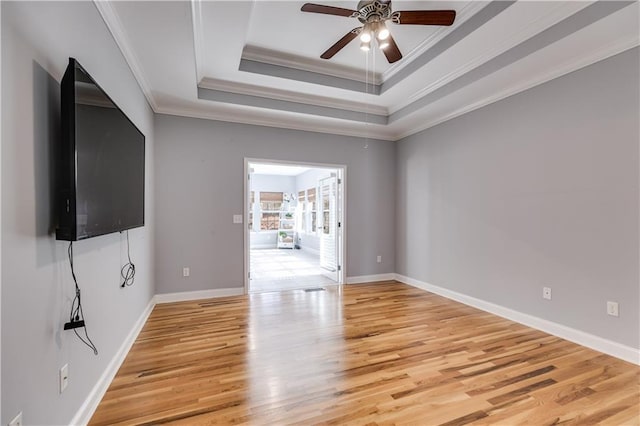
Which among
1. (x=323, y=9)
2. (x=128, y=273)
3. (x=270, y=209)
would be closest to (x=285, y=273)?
(x=128, y=273)

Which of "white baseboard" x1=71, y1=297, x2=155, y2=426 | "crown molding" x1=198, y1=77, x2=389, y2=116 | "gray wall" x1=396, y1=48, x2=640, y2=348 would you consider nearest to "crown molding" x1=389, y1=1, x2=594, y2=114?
"gray wall" x1=396, y1=48, x2=640, y2=348

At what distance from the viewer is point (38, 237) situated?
1280mm

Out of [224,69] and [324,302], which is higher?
[224,69]

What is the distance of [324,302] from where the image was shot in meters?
4.09

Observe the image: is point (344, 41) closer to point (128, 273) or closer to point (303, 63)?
point (303, 63)

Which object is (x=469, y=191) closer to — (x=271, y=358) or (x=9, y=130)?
(x=271, y=358)

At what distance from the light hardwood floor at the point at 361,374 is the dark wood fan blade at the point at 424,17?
2704mm

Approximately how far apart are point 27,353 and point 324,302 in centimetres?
321

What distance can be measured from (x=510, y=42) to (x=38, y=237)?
375cm

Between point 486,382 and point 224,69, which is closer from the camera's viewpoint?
point 486,382

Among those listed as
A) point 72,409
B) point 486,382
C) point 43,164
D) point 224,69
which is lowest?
point 486,382

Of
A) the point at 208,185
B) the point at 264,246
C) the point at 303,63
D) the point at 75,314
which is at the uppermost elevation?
the point at 303,63

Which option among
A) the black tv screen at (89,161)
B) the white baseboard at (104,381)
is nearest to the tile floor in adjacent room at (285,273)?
the white baseboard at (104,381)

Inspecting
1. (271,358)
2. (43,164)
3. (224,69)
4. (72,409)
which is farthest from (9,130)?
(224,69)
